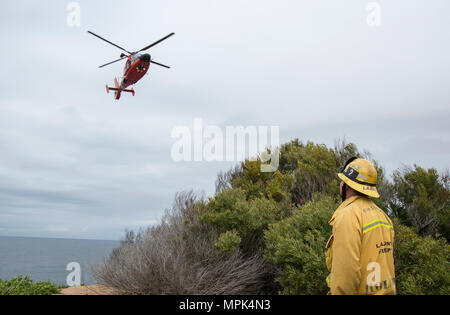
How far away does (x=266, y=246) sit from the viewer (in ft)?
29.1

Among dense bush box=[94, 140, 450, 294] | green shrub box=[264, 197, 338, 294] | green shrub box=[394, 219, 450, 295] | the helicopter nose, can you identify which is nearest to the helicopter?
the helicopter nose

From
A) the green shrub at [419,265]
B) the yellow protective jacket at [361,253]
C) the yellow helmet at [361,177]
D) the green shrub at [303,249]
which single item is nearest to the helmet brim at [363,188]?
the yellow helmet at [361,177]

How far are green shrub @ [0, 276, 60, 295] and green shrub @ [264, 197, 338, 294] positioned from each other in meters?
5.63

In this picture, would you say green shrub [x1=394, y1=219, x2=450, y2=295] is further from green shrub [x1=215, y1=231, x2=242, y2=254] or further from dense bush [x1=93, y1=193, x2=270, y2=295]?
green shrub [x1=215, y1=231, x2=242, y2=254]

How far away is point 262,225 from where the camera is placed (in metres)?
9.94

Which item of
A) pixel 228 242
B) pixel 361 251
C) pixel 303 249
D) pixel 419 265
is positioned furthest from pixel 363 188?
pixel 228 242

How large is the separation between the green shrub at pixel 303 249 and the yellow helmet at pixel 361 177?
12.6 ft

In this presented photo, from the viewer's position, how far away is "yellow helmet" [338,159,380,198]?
3.61m

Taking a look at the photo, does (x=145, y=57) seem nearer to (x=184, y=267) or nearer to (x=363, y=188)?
(x=184, y=267)

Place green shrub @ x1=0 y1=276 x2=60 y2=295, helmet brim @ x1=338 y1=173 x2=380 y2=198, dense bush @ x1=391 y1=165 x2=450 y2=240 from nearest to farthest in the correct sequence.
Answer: helmet brim @ x1=338 y1=173 x2=380 y2=198, green shrub @ x1=0 y1=276 x2=60 y2=295, dense bush @ x1=391 y1=165 x2=450 y2=240

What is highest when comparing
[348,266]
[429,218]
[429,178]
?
[429,178]
